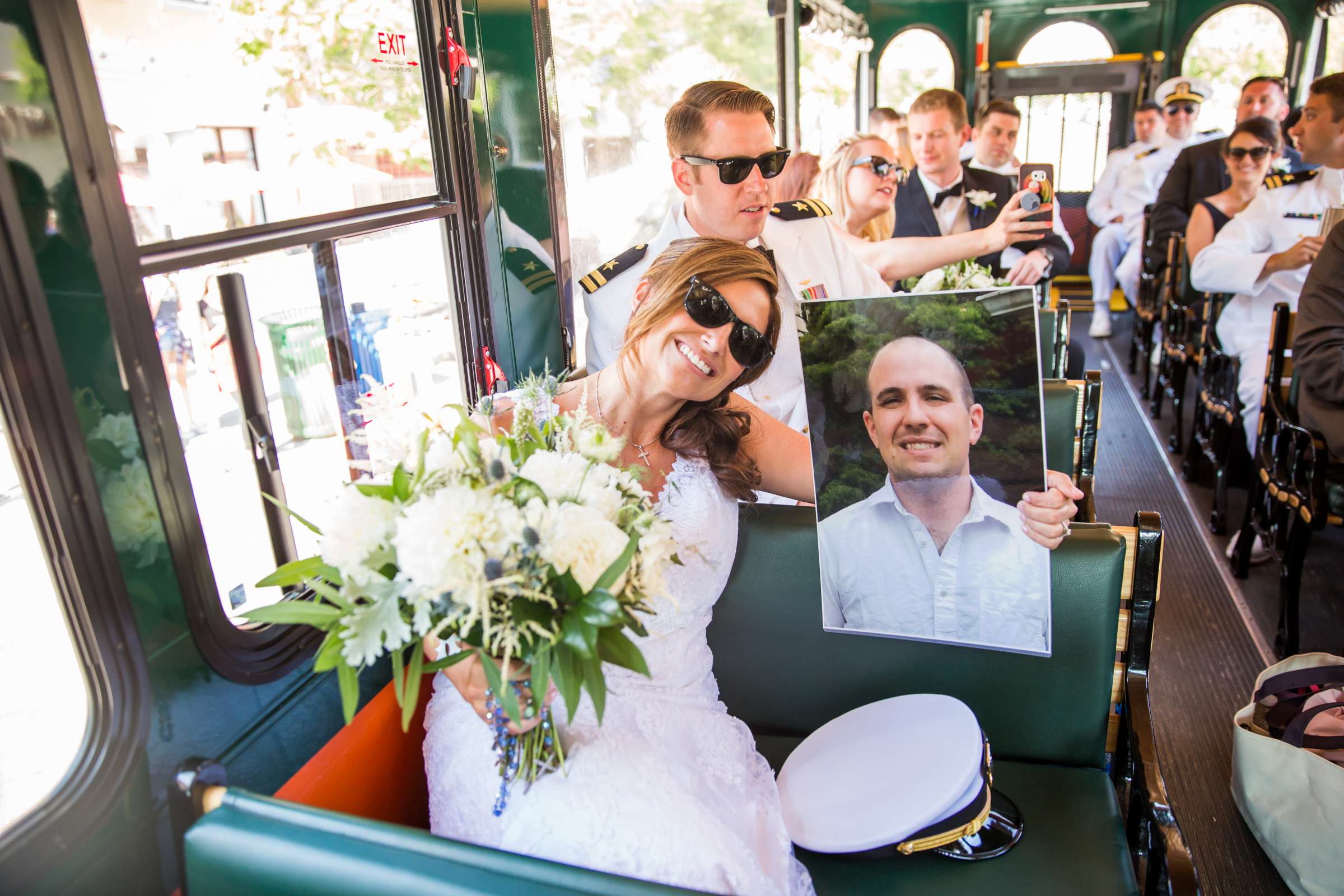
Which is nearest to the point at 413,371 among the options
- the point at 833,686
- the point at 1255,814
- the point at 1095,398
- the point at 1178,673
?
the point at 833,686

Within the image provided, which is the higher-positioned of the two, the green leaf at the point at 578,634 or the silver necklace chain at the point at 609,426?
the silver necklace chain at the point at 609,426

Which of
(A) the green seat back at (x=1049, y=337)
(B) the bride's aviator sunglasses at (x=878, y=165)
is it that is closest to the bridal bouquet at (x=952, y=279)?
(A) the green seat back at (x=1049, y=337)

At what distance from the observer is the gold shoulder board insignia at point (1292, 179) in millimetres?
4379

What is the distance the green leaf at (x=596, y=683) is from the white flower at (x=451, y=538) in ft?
0.65

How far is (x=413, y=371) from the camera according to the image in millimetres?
2162

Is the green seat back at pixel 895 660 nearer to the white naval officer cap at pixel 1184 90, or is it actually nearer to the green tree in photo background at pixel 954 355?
the green tree in photo background at pixel 954 355

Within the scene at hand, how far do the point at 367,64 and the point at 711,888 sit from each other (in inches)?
66.8

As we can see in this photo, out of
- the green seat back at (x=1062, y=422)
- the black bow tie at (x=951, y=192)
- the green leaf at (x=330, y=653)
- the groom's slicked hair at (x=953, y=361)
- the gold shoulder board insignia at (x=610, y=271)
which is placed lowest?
the green seat back at (x=1062, y=422)

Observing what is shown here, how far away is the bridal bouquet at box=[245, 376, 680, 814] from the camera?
44.7 inches

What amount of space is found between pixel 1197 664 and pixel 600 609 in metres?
2.73

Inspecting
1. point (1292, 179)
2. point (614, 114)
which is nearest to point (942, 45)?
point (1292, 179)

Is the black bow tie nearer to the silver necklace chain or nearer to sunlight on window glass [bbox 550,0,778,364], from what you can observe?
sunlight on window glass [bbox 550,0,778,364]

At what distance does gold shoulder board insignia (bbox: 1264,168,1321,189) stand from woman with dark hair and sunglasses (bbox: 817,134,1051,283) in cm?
189

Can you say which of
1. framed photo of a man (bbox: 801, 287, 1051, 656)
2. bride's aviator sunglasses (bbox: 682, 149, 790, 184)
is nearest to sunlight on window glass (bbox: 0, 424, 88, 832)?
framed photo of a man (bbox: 801, 287, 1051, 656)
